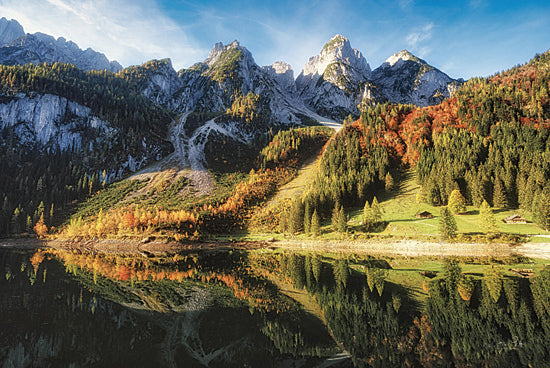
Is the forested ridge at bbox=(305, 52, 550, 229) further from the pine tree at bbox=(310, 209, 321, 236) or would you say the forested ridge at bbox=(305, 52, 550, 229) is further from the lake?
the lake

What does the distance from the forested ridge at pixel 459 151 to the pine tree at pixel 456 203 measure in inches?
209

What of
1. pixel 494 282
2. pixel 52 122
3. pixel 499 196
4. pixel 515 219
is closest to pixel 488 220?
pixel 515 219

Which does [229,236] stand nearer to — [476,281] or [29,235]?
[476,281]

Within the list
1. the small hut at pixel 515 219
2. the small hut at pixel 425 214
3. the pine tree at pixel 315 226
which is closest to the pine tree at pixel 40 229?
the pine tree at pixel 315 226

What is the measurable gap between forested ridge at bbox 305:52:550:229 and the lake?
5872 cm

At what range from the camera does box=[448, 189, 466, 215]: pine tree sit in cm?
7325

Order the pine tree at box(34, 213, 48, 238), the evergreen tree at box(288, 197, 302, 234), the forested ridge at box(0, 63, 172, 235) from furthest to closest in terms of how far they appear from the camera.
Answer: the forested ridge at box(0, 63, 172, 235)
the pine tree at box(34, 213, 48, 238)
the evergreen tree at box(288, 197, 302, 234)

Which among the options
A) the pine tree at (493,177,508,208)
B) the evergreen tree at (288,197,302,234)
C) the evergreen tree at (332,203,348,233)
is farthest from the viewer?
the evergreen tree at (288,197,302,234)

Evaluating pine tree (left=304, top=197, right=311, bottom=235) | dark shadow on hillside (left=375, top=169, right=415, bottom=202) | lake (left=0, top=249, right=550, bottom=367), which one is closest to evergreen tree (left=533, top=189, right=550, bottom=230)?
dark shadow on hillside (left=375, top=169, right=415, bottom=202)

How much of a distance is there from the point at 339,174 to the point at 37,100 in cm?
22790

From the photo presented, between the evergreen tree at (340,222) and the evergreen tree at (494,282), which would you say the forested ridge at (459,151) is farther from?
the evergreen tree at (494,282)

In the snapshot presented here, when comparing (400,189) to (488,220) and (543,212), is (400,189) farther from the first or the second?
(543,212)

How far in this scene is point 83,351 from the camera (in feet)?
42.8

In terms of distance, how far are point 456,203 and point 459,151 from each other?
32381 mm
